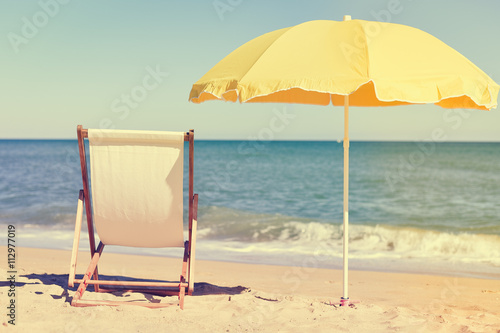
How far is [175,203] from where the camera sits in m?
3.83

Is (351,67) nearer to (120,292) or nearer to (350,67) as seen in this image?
(350,67)

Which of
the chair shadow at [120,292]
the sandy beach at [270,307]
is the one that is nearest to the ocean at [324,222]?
the sandy beach at [270,307]

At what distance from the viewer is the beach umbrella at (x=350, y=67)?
296 centimetres

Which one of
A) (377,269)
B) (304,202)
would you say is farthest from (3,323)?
(304,202)

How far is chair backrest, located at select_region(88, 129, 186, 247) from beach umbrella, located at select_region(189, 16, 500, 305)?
0.51 metres

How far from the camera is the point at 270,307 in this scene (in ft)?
13.0

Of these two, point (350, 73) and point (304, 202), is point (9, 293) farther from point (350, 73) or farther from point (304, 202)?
point (304, 202)

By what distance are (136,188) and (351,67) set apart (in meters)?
1.86

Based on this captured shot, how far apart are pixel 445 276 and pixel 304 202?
9405 mm

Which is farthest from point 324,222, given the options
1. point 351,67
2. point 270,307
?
point 351,67

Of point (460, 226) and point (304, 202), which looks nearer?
point (460, 226)

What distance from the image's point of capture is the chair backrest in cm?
372

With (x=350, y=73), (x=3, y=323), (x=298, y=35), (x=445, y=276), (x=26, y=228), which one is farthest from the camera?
(x=26, y=228)

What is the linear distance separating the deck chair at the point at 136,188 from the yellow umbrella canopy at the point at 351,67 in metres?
0.51
